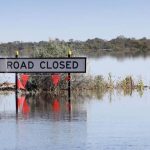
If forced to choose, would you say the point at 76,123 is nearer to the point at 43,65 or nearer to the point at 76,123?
the point at 76,123

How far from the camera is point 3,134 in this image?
1581 cm

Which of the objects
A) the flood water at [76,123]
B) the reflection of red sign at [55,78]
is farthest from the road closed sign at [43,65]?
the reflection of red sign at [55,78]

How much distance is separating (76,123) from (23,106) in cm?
461

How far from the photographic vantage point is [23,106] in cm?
2192

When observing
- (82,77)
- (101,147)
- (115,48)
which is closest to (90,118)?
(101,147)

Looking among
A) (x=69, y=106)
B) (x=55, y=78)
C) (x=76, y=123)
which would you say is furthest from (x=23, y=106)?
(x=55, y=78)

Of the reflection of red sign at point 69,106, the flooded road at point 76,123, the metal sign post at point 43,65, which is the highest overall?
the metal sign post at point 43,65

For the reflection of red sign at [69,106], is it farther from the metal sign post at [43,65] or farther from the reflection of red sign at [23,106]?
the metal sign post at [43,65]

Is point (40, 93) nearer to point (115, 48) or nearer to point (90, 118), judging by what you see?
point (90, 118)

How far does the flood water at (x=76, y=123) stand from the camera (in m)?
14.4

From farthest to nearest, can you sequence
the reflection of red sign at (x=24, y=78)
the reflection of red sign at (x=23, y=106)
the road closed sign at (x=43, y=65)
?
the reflection of red sign at (x=24, y=78), the road closed sign at (x=43, y=65), the reflection of red sign at (x=23, y=106)

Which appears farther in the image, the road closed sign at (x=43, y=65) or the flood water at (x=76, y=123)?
the road closed sign at (x=43, y=65)

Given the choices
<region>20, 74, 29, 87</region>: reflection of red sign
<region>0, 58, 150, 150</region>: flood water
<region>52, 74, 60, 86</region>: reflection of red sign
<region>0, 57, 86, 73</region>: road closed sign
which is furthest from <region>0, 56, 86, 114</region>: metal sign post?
<region>20, 74, 29, 87</region>: reflection of red sign

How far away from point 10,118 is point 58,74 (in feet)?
26.6
